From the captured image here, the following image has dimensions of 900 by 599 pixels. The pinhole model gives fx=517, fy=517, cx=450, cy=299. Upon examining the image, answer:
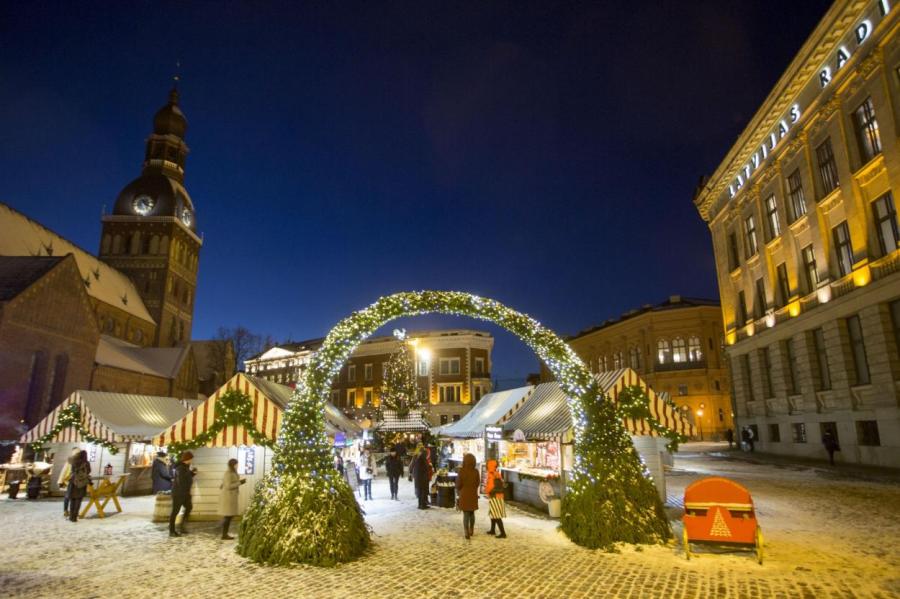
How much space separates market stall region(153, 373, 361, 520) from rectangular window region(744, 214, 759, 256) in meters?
31.2

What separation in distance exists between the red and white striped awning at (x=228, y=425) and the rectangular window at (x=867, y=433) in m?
24.0

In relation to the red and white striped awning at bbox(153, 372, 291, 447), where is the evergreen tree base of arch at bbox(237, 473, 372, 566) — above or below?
below

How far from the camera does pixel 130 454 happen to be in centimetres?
2033

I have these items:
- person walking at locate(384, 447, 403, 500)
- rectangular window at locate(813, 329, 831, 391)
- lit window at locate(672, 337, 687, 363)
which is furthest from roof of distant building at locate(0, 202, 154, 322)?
lit window at locate(672, 337, 687, 363)

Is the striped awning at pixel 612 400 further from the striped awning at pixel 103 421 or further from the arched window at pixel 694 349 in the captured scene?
the arched window at pixel 694 349

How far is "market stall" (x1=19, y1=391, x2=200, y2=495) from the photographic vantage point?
19344 mm

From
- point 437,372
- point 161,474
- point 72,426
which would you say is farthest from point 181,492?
point 437,372

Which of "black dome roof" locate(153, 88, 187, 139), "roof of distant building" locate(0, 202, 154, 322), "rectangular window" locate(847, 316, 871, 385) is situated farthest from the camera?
"black dome roof" locate(153, 88, 187, 139)

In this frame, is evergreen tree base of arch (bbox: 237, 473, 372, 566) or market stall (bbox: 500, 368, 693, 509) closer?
evergreen tree base of arch (bbox: 237, 473, 372, 566)

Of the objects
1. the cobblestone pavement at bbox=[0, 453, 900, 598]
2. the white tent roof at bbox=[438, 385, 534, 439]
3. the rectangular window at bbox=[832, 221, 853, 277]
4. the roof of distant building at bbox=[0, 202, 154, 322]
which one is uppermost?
the roof of distant building at bbox=[0, 202, 154, 322]

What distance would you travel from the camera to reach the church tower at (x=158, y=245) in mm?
62281

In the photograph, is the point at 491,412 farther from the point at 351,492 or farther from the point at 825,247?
the point at 825,247

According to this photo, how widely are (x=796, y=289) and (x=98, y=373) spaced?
1831 inches

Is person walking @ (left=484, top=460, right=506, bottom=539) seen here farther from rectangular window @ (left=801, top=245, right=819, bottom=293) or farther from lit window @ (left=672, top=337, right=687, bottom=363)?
lit window @ (left=672, top=337, right=687, bottom=363)
